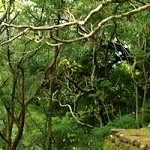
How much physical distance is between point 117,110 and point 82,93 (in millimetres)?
1116

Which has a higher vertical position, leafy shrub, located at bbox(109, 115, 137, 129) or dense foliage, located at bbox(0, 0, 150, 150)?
dense foliage, located at bbox(0, 0, 150, 150)

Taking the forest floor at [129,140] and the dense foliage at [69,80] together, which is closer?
the forest floor at [129,140]

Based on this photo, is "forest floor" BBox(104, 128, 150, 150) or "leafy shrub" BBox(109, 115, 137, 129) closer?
"forest floor" BBox(104, 128, 150, 150)

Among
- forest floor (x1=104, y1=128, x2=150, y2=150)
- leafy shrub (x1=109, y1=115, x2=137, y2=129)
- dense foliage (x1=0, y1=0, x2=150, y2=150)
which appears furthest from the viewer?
dense foliage (x1=0, y1=0, x2=150, y2=150)

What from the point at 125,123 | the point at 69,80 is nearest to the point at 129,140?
the point at 125,123

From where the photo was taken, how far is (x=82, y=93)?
1243 cm

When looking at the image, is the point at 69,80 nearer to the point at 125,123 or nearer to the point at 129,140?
the point at 125,123

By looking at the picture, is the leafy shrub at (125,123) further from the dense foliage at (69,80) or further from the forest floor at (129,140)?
the forest floor at (129,140)

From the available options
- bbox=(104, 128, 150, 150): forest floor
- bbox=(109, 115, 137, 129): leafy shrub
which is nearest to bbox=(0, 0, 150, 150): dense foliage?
bbox=(109, 115, 137, 129): leafy shrub

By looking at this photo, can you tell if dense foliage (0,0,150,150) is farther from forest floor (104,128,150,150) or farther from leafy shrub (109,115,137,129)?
forest floor (104,128,150,150)

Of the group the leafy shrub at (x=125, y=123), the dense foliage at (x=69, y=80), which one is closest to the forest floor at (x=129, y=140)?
the leafy shrub at (x=125, y=123)

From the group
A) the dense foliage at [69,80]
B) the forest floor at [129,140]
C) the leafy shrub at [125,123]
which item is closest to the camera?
the forest floor at [129,140]

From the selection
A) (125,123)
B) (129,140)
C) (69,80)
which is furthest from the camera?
(69,80)

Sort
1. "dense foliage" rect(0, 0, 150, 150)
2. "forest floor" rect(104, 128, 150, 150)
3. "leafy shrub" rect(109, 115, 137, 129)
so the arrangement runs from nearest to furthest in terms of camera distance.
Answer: "forest floor" rect(104, 128, 150, 150), "leafy shrub" rect(109, 115, 137, 129), "dense foliage" rect(0, 0, 150, 150)
